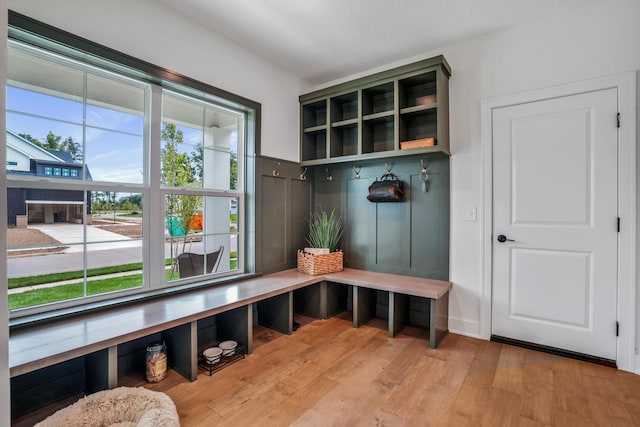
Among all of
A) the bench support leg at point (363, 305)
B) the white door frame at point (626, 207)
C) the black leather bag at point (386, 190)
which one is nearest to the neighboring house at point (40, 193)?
the bench support leg at point (363, 305)

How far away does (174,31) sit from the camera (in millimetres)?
2346

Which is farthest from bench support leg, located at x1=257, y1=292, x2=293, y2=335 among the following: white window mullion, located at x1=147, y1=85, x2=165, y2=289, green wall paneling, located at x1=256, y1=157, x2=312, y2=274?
white window mullion, located at x1=147, y1=85, x2=165, y2=289

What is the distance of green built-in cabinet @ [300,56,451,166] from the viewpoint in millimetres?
2660

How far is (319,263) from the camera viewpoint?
3070mm

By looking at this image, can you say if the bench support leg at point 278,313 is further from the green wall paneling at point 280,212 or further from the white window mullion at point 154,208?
the white window mullion at point 154,208

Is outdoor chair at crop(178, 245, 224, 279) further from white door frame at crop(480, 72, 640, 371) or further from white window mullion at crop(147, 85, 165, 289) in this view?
white door frame at crop(480, 72, 640, 371)

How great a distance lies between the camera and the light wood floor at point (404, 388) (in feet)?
5.41

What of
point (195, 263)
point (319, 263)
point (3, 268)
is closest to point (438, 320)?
point (319, 263)

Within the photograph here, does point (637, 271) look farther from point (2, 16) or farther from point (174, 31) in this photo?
point (174, 31)

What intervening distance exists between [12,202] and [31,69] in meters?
0.81

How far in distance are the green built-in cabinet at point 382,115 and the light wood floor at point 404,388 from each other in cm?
172

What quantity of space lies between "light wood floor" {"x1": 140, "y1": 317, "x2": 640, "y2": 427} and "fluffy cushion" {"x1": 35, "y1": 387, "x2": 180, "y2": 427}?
0.56ft

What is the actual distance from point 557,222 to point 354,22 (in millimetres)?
2271

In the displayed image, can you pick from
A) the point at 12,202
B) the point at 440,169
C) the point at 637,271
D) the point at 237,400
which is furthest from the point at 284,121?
Answer: the point at 637,271
